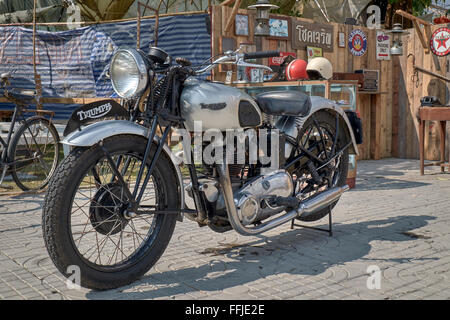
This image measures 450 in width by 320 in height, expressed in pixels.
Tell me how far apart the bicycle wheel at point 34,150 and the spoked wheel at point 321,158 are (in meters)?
3.39

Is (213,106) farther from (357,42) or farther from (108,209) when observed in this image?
(357,42)

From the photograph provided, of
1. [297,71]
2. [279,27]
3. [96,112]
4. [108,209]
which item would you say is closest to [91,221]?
[108,209]

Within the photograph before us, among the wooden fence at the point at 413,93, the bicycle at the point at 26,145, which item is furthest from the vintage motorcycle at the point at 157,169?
the wooden fence at the point at 413,93

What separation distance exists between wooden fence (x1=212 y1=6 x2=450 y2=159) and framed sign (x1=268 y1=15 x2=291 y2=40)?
1.11m

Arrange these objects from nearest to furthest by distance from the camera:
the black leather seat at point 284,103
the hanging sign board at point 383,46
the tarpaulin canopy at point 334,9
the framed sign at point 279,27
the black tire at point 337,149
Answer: the black leather seat at point 284,103, the black tire at point 337,149, the framed sign at point 279,27, the hanging sign board at point 383,46, the tarpaulin canopy at point 334,9

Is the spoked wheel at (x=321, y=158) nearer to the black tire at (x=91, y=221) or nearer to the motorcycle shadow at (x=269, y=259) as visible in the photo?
the motorcycle shadow at (x=269, y=259)

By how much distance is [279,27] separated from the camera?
28.2 ft

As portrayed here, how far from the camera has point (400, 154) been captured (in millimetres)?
10391

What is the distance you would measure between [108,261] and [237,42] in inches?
207

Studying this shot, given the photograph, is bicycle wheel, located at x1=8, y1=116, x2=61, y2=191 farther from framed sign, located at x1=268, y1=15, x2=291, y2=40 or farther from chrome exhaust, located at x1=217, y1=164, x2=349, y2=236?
framed sign, located at x1=268, y1=15, x2=291, y2=40

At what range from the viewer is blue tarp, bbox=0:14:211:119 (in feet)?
27.1

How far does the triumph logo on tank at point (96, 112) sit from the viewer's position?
10.5 ft

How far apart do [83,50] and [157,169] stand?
6656mm
